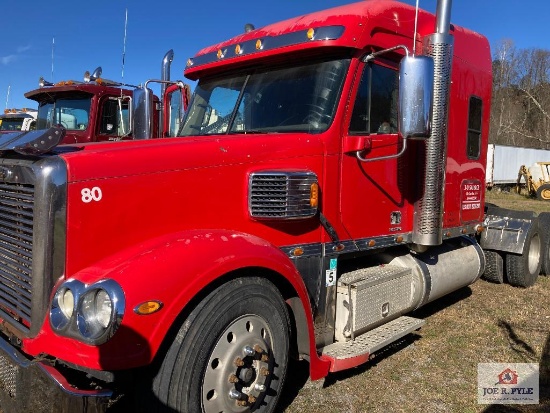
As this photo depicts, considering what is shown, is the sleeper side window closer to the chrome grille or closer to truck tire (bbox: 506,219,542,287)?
truck tire (bbox: 506,219,542,287)

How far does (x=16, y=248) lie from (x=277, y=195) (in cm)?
156

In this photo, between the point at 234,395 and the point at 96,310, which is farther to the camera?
the point at 234,395

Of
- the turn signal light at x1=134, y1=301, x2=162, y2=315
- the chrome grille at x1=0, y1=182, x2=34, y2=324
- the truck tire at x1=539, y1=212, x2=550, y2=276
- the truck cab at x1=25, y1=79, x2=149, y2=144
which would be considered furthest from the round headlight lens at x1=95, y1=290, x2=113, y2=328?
the truck tire at x1=539, y1=212, x2=550, y2=276

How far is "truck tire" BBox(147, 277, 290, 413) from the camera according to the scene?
249cm

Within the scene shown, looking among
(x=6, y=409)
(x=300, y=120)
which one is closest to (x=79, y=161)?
(x=6, y=409)

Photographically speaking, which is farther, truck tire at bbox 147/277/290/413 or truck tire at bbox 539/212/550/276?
truck tire at bbox 539/212/550/276

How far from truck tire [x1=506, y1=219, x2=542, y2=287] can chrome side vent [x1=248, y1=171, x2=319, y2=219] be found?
4.69 meters

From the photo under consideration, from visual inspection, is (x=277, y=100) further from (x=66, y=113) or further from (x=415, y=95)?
(x=66, y=113)

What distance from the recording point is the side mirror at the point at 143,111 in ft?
15.0

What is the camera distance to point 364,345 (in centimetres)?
363

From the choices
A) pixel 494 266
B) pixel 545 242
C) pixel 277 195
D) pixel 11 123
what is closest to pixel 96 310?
pixel 277 195

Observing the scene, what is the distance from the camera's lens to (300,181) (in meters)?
3.26

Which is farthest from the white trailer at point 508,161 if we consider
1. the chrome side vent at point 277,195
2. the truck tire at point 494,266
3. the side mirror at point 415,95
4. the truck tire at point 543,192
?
the chrome side vent at point 277,195

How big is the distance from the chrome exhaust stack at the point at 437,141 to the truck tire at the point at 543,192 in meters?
22.0
